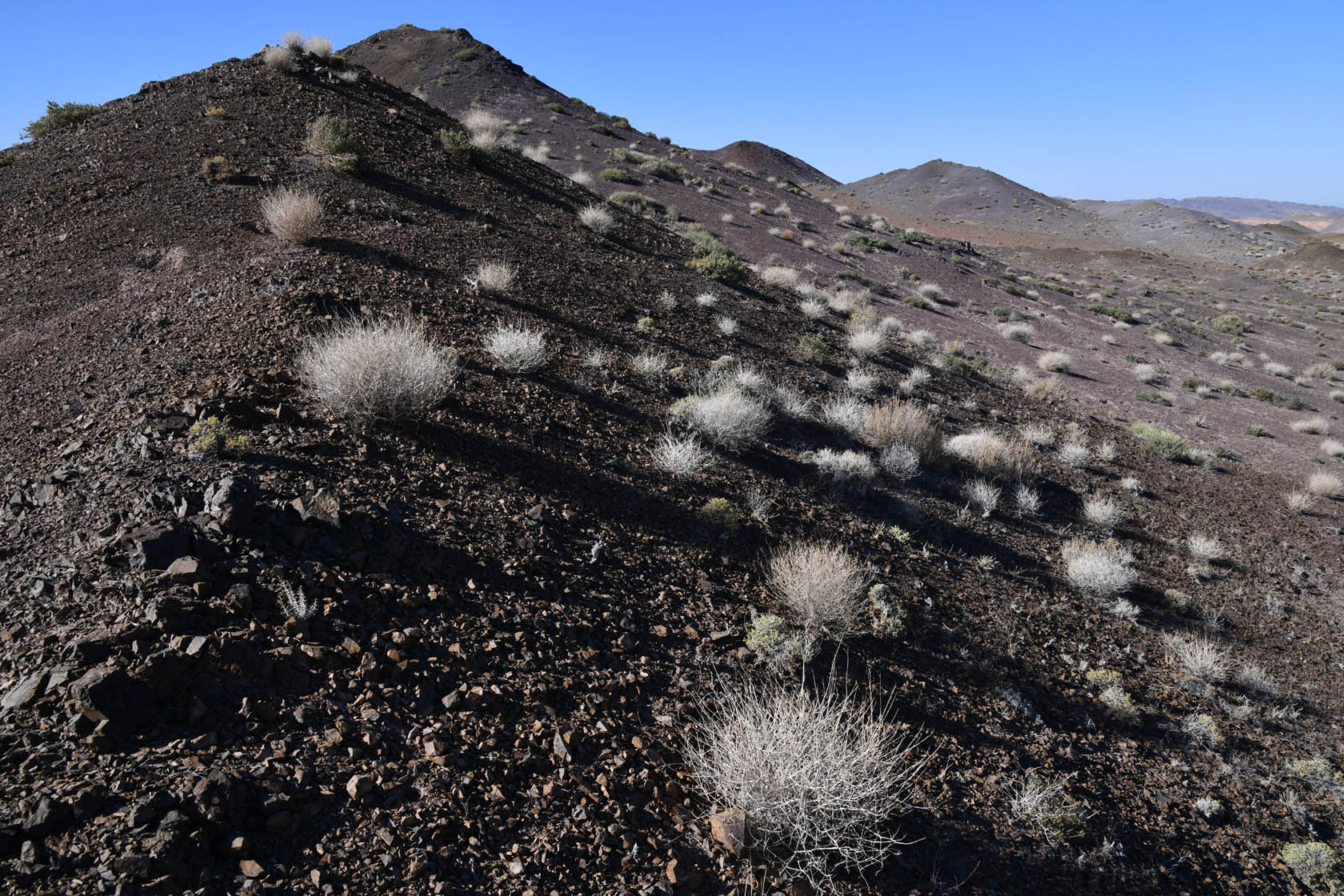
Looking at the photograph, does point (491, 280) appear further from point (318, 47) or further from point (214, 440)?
point (318, 47)

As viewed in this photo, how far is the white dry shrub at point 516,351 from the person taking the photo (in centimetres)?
649

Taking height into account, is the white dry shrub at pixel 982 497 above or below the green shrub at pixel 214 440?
below

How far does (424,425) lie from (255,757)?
3057 millimetres

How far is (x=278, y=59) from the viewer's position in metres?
11.9

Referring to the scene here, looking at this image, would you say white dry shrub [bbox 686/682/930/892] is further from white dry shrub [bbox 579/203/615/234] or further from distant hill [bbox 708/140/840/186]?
distant hill [bbox 708/140/840/186]

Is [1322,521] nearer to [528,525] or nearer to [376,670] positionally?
[528,525]

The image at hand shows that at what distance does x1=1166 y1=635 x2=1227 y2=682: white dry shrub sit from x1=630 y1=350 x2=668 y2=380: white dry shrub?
635 centimetres

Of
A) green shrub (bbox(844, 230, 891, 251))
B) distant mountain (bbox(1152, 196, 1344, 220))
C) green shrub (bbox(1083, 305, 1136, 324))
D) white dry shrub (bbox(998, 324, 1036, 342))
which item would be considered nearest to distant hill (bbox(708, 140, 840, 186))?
green shrub (bbox(844, 230, 891, 251))

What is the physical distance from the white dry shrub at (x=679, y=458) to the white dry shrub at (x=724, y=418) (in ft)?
1.94

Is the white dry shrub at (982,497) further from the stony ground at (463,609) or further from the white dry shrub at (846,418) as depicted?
the white dry shrub at (846,418)

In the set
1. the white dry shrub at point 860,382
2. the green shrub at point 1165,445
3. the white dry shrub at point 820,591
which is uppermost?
the white dry shrub at point 860,382

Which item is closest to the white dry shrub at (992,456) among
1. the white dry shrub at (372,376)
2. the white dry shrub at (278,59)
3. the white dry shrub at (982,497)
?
the white dry shrub at (982,497)

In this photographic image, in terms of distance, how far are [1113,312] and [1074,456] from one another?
1888 cm

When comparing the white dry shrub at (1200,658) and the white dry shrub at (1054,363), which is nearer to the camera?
the white dry shrub at (1200,658)
